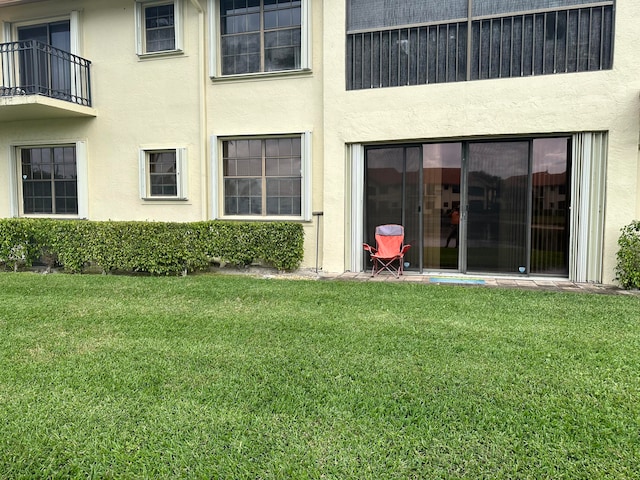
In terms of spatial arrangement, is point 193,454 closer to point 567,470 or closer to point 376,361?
point 376,361

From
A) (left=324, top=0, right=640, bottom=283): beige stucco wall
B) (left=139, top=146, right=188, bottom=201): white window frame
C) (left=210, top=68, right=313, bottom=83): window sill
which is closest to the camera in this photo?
(left=324, top=0, right=640, bottom=283): beige stucco wall

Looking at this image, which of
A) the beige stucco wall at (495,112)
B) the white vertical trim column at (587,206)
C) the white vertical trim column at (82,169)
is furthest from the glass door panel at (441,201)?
the white vertical trim column at (82,169)

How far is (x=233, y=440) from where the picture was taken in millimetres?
2318

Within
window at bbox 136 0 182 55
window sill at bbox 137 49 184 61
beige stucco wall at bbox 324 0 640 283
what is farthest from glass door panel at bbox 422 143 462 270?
window at bbox 136 0 182 55

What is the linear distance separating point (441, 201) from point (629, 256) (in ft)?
9.12

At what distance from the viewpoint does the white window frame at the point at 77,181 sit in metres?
8.81

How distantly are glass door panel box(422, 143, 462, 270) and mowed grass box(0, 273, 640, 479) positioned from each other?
2411mm

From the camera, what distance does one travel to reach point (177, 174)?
834cm

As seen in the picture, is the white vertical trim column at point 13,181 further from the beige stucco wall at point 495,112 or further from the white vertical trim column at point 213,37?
the beige stucco wall at point 495,112

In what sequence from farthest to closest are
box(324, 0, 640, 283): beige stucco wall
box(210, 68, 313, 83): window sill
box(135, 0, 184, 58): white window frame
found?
1. box(135, 0, 184, 58): white window frame
2. box(210, 68, 313, 83): window sill
3. box(324, 0, 640, 283): beige stucco wall

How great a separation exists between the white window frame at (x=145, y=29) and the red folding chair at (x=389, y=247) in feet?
16.9

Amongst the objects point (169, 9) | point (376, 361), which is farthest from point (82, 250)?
point (376, 361)

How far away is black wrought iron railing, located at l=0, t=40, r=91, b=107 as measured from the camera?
8.59m

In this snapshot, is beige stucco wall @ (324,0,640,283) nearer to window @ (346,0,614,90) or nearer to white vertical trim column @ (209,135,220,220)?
window @ (346,0,614,90)
